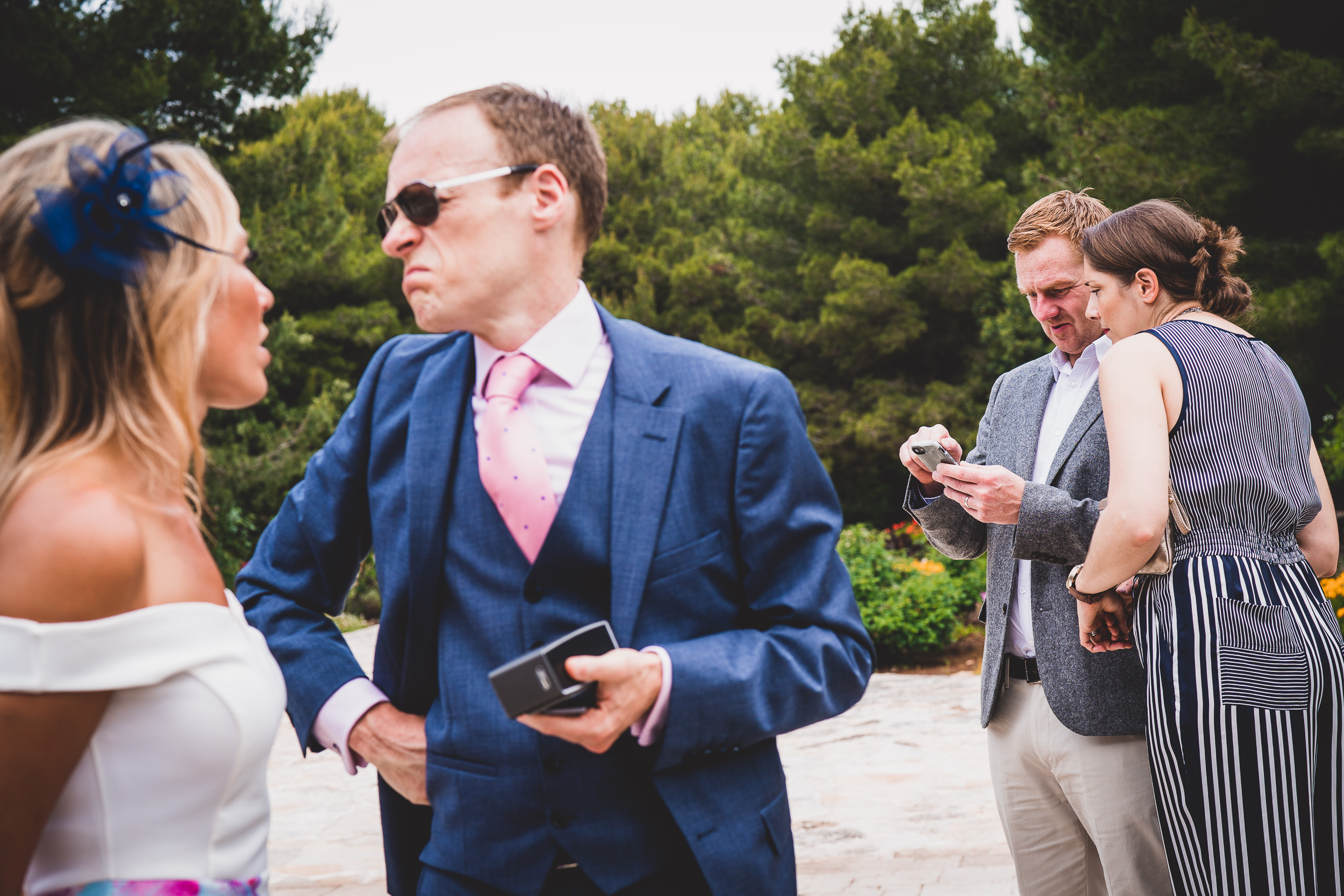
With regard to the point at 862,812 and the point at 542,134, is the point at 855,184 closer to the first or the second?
the point at 862,812

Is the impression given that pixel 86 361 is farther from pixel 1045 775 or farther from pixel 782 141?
pixel 782 141

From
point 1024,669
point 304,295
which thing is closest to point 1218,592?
point 1024,669

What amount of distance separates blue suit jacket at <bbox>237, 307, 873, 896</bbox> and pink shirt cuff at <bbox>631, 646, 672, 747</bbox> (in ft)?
0.04

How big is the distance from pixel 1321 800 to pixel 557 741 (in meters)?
1.56

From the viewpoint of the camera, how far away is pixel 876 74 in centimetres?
1903

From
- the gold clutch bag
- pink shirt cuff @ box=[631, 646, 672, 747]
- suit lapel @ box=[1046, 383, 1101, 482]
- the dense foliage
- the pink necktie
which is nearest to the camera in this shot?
pink shirt cuff @ box=[631, 646, 672, 747]

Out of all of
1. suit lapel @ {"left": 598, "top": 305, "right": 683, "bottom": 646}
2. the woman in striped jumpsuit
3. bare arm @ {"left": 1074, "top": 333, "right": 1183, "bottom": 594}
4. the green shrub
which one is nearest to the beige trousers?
the woman in striped jumpsuit

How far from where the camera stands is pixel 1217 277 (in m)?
2.43

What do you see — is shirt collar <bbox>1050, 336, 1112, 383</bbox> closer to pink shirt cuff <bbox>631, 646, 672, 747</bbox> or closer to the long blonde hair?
pink shirt cuff <bbox>631, 646, 672, 747</bbox>

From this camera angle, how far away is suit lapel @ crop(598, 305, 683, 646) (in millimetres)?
1638

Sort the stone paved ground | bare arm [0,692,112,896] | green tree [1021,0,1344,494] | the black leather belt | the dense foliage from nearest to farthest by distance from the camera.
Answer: bare arm [0,692,112,896], the black leather belt, the stone paved ground, green tree [1021,0,1344,494], the dense foliage

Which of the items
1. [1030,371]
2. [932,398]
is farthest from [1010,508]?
[932,398]

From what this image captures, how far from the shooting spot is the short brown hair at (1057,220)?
284 cm

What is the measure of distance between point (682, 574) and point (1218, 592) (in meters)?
1.20
